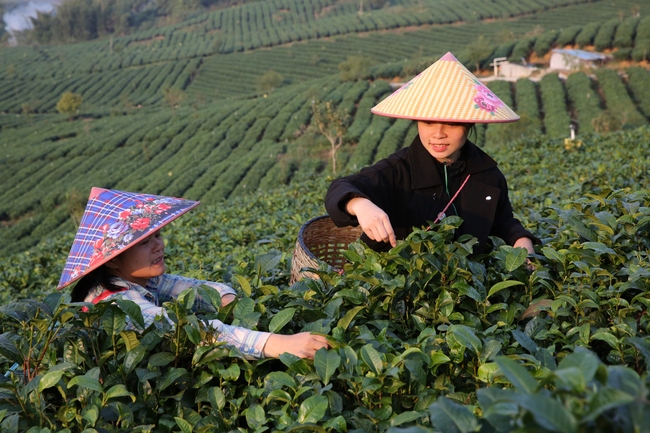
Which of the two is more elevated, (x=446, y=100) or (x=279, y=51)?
(x=446, y=100)

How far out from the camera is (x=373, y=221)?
5.96 feet

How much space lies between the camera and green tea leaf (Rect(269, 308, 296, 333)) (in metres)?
1.50

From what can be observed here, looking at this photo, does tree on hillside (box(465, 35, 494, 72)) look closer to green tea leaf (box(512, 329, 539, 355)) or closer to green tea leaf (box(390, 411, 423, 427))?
green tea leaf (box(512, 329, 539, 355))

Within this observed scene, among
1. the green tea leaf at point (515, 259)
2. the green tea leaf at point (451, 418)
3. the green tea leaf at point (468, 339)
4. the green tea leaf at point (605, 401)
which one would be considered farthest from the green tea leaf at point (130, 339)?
the green tea leaf at point (605, 401)

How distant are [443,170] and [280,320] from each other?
1112 millimetres

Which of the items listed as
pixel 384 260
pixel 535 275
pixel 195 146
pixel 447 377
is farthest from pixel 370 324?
pixel 195 146

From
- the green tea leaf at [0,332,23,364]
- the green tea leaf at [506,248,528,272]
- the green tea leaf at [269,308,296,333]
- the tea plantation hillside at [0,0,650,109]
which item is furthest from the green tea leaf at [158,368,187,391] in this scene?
Answer: the tea plantation hillside at [0,0,650,109]

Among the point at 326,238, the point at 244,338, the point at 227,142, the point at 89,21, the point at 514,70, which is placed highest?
the point at 244,338

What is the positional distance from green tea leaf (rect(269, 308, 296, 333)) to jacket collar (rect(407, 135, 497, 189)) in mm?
1018

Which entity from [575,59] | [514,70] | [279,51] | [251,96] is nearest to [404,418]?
[575,59]

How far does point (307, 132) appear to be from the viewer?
97.5 feet

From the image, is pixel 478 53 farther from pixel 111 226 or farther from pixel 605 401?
pixel 605 401

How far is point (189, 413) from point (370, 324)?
0.48 metres

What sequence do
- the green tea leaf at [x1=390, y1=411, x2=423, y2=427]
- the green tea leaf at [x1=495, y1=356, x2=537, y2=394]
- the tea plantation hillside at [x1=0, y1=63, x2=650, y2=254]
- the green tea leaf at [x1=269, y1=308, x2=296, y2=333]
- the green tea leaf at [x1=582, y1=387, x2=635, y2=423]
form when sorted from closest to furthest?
the green tea leaf at [x1=582, y1=387, x2=635, y2=423] < the green tea leaf at [x1=495, y1=356, x2=537, y2=394] < the green tea leaf at [x1=390, y1=411, x2=423, y2=427] < the green tea leaf at [x1=269, y1=308, x2=296, y2=333] < the tea plantation hillside at [x1=0, y1=63, x2=650, y2=254]
